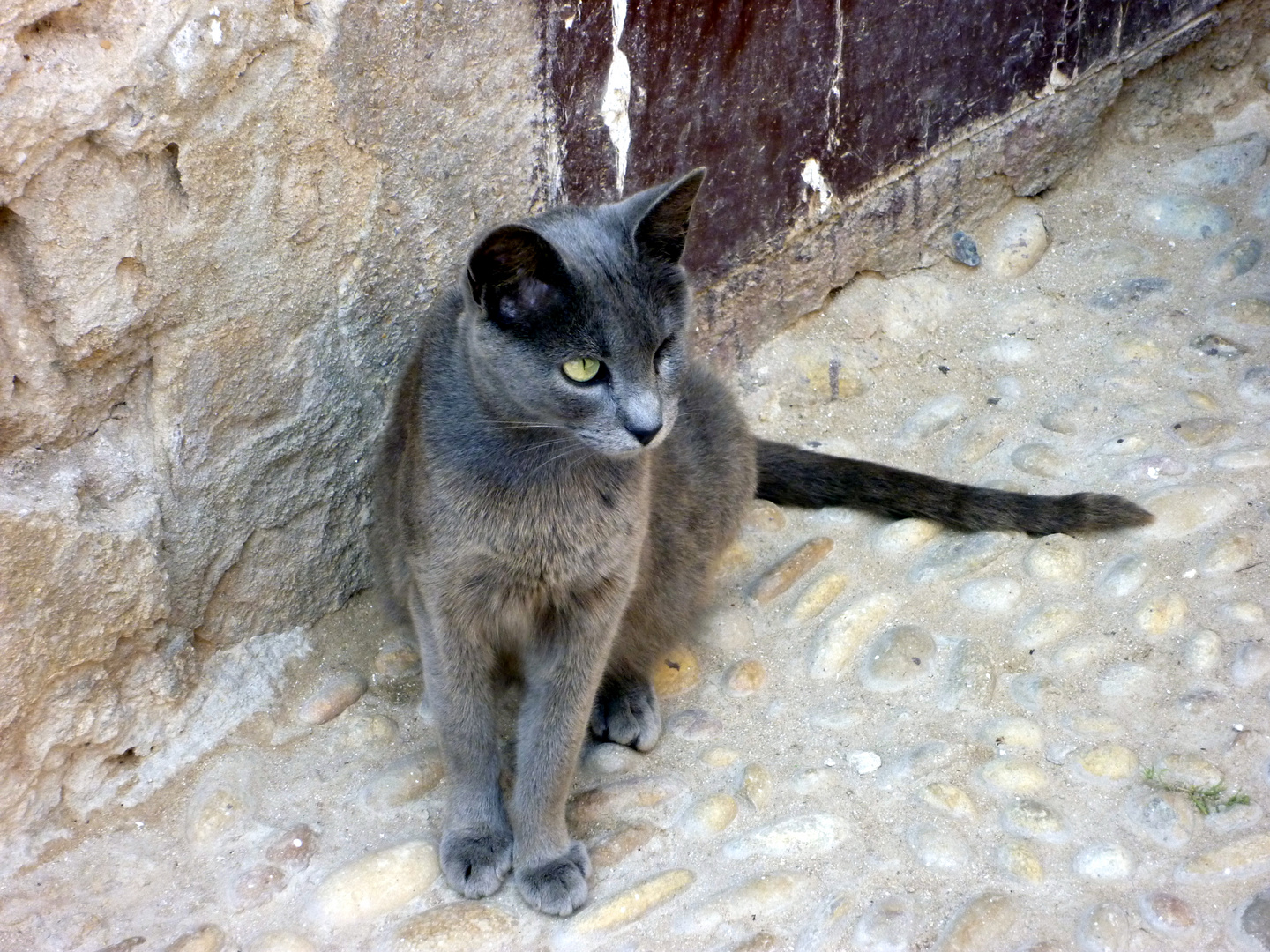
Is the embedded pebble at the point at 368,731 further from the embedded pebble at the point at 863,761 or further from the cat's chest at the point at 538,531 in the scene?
the embedded pebble at the point at 863,761

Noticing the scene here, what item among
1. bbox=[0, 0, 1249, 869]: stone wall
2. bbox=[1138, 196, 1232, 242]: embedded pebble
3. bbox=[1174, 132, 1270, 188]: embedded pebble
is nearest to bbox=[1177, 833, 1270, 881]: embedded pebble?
bbox=[0, 0, 1249, 869]: stone wall

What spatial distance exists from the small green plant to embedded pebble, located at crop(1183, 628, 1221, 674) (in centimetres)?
28

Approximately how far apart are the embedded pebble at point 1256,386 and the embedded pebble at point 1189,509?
37 centimetres

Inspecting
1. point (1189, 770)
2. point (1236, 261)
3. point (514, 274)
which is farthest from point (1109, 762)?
point (1236, 261)

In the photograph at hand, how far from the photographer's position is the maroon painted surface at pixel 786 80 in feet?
8.73

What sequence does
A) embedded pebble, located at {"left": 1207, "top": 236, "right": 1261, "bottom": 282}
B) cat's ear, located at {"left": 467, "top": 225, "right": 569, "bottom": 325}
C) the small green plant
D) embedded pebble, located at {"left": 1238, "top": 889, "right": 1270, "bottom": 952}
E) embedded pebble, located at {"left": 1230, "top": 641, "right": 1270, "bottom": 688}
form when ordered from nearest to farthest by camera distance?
1. cat's ear, located at {"left": 467, "top": 225, "right": 569, "bottom": 325}
2. embedded pebble, located at {"left": 1238, "top": 889, "right": 1270, "bottom": 952}
3. the small green plant
4. embedded pebble, located at {"left": 1230, "top": 641, "right": 1270, "bottom": 688}
5. embedded pebble, located at {"left": 1207, "top": 236, "right": 1261, "bottom": 282}

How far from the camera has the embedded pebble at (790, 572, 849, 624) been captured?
2752 millimetres

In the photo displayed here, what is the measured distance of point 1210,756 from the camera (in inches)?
89.5

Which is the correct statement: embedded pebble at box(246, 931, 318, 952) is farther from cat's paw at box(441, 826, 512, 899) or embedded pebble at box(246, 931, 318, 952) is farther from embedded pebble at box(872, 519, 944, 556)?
embedded pebble at box(872, 519, 944, 556)

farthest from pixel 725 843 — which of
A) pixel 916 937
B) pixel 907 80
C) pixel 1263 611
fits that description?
pixel 907 80

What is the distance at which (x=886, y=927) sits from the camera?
2049mm

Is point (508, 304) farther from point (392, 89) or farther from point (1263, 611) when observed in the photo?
point (1263, 611)

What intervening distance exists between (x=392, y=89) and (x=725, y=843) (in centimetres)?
145

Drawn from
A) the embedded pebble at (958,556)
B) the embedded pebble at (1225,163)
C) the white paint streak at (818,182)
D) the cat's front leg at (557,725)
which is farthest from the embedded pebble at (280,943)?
the embedded pebble at (1225,163)
